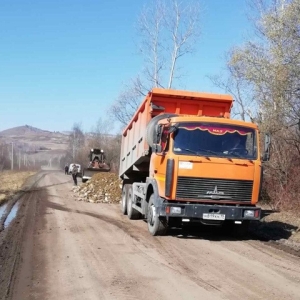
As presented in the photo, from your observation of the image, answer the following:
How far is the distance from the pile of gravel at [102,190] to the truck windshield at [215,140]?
9.21 metres

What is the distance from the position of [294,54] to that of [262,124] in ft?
9.03

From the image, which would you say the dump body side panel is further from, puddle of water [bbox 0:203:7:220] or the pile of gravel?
the pile of gravel

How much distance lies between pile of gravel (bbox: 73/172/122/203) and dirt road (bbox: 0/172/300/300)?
7499mm

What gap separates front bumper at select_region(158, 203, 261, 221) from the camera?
32.4 ft

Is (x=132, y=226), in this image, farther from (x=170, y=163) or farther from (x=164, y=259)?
(x=164, y=259)

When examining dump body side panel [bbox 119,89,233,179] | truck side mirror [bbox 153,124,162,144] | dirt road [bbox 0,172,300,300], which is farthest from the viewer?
dump body side panel [bbox 119,89,233,179]

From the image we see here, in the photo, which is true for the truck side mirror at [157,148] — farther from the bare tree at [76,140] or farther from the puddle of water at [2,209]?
the bare tree at [76,140]

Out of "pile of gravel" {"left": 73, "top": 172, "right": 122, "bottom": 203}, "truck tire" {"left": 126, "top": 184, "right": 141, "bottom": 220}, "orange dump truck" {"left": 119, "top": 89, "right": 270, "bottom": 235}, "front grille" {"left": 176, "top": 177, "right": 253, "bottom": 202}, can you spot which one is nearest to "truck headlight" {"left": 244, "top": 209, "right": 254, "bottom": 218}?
"orange dump truck" {"left": 119, "top": 89, "right": 270, "bottom": 235}

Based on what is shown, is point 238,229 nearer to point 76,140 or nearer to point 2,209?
point 2,209

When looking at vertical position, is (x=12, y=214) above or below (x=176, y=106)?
below

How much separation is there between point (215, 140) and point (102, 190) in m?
11.0

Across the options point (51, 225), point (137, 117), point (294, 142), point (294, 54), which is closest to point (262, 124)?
point (294, 142)

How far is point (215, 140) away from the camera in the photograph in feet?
33.4

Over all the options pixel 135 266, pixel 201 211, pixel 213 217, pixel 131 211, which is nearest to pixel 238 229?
pixel 213 217
